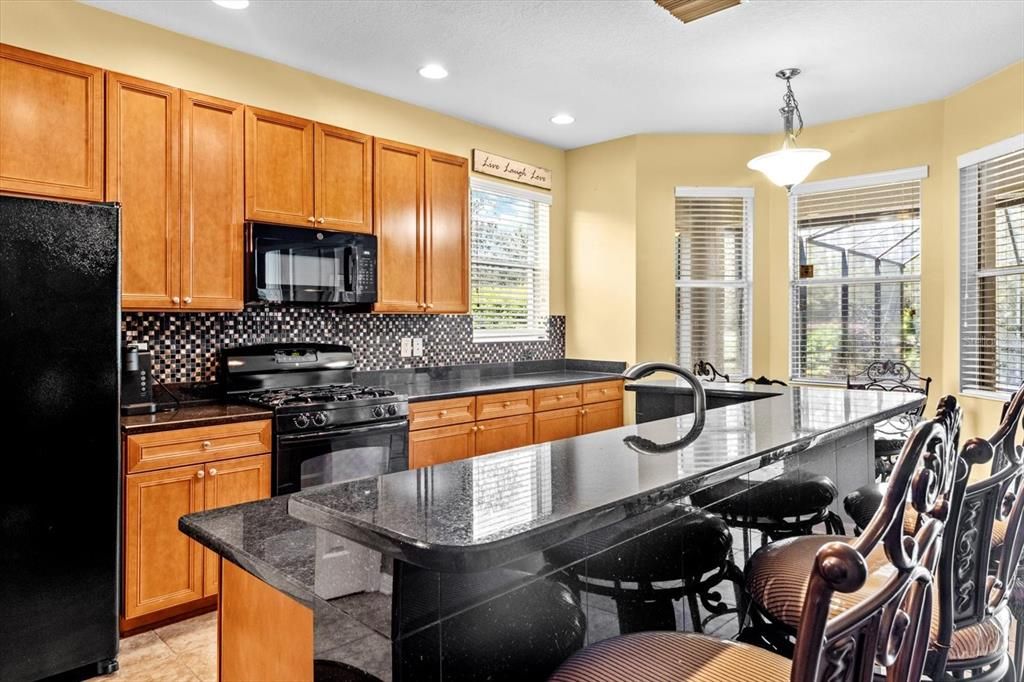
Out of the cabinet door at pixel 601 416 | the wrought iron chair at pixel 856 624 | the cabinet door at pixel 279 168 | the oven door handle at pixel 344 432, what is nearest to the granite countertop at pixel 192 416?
the oven door handle at pixel 344 432

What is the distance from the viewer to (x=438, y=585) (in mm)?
935

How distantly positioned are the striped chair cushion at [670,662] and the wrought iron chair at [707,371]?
159 inches

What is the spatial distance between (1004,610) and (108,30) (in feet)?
13.2

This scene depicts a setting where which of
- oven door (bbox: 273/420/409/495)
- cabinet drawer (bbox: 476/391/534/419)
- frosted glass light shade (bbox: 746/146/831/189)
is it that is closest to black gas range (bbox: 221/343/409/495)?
oven door (bbox: 273/420/409/495)

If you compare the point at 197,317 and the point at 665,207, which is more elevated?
the point at 665,207

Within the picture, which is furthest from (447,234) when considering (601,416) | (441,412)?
(601,416)

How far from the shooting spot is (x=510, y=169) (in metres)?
5.02

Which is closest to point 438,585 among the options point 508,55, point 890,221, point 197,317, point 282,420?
point 282,420

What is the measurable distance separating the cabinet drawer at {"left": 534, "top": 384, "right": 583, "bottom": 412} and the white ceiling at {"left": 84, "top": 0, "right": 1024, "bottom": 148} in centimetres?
196

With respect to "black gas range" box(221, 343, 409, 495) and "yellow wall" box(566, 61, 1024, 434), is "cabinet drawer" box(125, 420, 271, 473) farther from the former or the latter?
"yellow wall" box(566, 61, 1024, 434)

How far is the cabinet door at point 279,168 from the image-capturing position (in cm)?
336

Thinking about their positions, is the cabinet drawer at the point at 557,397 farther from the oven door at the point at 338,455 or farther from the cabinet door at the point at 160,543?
the cabinet door at the point at 160,543

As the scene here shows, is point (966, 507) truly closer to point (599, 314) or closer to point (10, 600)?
point (10, 600)

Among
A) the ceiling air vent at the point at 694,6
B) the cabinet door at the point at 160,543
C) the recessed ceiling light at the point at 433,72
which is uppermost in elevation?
the recessed ceiling light at the point at 433,72
